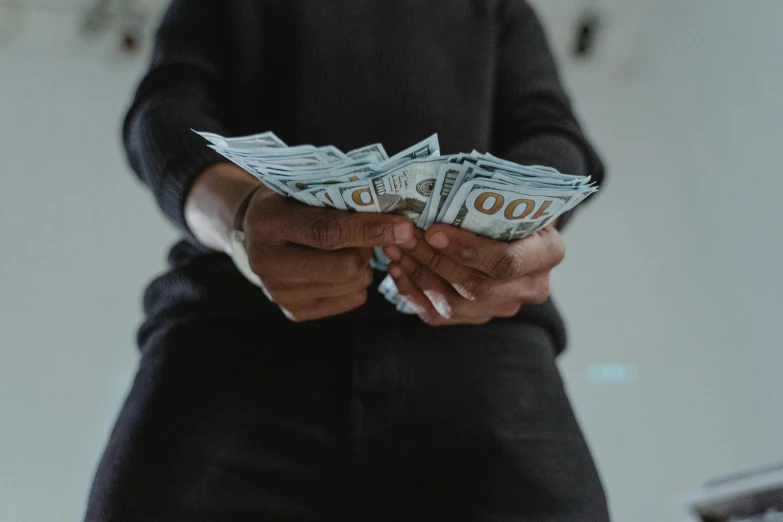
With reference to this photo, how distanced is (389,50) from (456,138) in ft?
0.50

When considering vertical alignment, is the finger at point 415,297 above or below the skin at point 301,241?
below

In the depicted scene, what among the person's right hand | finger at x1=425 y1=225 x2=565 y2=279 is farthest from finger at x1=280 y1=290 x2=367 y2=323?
finger at x1=425 y1=225 x2=565 y2=279

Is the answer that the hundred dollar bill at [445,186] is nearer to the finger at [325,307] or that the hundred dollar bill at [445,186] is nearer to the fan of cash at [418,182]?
the fan of cash at [418,182]

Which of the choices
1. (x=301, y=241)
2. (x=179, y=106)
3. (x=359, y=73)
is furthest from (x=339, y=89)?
(x=301, y=241)

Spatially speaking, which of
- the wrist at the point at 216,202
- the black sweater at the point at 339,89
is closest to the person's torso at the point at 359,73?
the black sweater at the point at 339,89

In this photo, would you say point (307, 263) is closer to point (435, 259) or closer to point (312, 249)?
point (312, 249)

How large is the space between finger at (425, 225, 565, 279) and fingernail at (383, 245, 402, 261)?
0.04 metres

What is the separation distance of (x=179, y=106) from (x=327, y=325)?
0.30m

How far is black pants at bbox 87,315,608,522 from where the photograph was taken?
57cm

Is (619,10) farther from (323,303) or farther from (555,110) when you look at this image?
(323,303)

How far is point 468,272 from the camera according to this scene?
0.60 m

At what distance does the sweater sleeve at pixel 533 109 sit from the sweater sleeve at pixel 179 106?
36 cm

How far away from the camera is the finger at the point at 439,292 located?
24.1 inches

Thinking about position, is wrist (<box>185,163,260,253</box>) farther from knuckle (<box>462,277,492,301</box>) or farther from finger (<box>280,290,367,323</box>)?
knuckle (<box>462,277,492,301</box>)
